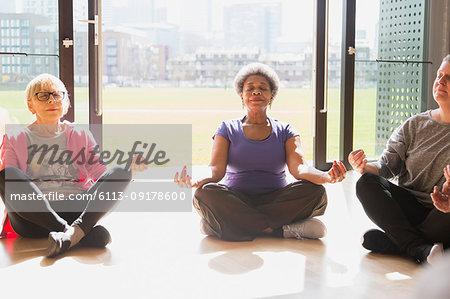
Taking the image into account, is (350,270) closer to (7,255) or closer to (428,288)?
(7,255)

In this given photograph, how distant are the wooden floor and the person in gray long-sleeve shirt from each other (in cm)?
11

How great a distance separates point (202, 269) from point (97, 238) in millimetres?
589

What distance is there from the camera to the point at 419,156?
8.12 feet

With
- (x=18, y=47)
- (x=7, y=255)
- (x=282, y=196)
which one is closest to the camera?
(x=7, y=255)

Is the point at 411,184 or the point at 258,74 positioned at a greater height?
the point at 258,74

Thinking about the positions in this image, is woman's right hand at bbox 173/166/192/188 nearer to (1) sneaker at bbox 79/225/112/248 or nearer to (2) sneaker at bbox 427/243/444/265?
(1) sneaker at bbox 79/225/112/248

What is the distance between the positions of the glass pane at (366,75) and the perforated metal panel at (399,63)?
0.06 m

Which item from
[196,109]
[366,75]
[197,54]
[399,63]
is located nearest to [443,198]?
[366,75]

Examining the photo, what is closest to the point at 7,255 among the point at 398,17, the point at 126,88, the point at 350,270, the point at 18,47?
the point at 350,270

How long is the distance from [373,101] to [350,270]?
10.0 feet

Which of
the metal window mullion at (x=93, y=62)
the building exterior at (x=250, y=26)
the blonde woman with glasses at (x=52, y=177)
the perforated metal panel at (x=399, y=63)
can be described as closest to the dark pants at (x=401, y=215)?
the blonde woman with glasses at (x=52, y=177)

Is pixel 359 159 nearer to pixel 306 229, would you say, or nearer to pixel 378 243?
pixel 378 243

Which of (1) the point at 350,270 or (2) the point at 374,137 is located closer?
(1) the point at 350,270

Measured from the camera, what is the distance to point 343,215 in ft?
11.1
